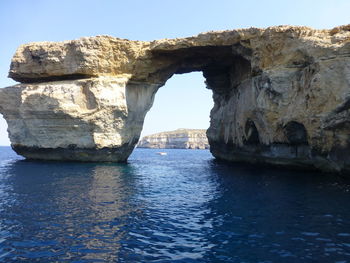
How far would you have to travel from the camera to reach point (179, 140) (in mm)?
166625

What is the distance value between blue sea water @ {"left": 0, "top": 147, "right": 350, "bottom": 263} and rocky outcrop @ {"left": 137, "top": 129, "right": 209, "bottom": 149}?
140m

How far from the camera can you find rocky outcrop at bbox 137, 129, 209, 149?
530ft

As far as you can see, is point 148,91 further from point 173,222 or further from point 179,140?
point 179,140

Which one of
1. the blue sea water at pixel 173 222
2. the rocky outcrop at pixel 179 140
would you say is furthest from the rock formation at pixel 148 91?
the rocky outcrop at pixel 179 140

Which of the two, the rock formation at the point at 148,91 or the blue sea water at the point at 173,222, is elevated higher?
the rock formation at the point at 148,91

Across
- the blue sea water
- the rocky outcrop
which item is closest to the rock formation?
the blue sea water

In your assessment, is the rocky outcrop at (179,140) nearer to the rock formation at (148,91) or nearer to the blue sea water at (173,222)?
the rock formation at (148,91)

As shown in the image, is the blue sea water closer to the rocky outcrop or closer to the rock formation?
the rock formation

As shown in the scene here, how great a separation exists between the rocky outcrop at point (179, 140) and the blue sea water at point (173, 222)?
140 m

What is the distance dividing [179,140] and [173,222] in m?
154

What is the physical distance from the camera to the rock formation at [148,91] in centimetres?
2716

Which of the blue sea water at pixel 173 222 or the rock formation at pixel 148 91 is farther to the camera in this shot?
the rock formation at pixel 148 91

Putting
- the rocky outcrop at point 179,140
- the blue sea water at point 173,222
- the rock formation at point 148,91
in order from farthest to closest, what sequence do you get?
the rocky outcrop at point 179,140 → the rock formation at point 148,91 → the blue sea water at point 173,222

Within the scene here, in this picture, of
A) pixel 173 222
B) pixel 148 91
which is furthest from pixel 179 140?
pixel 173 222
